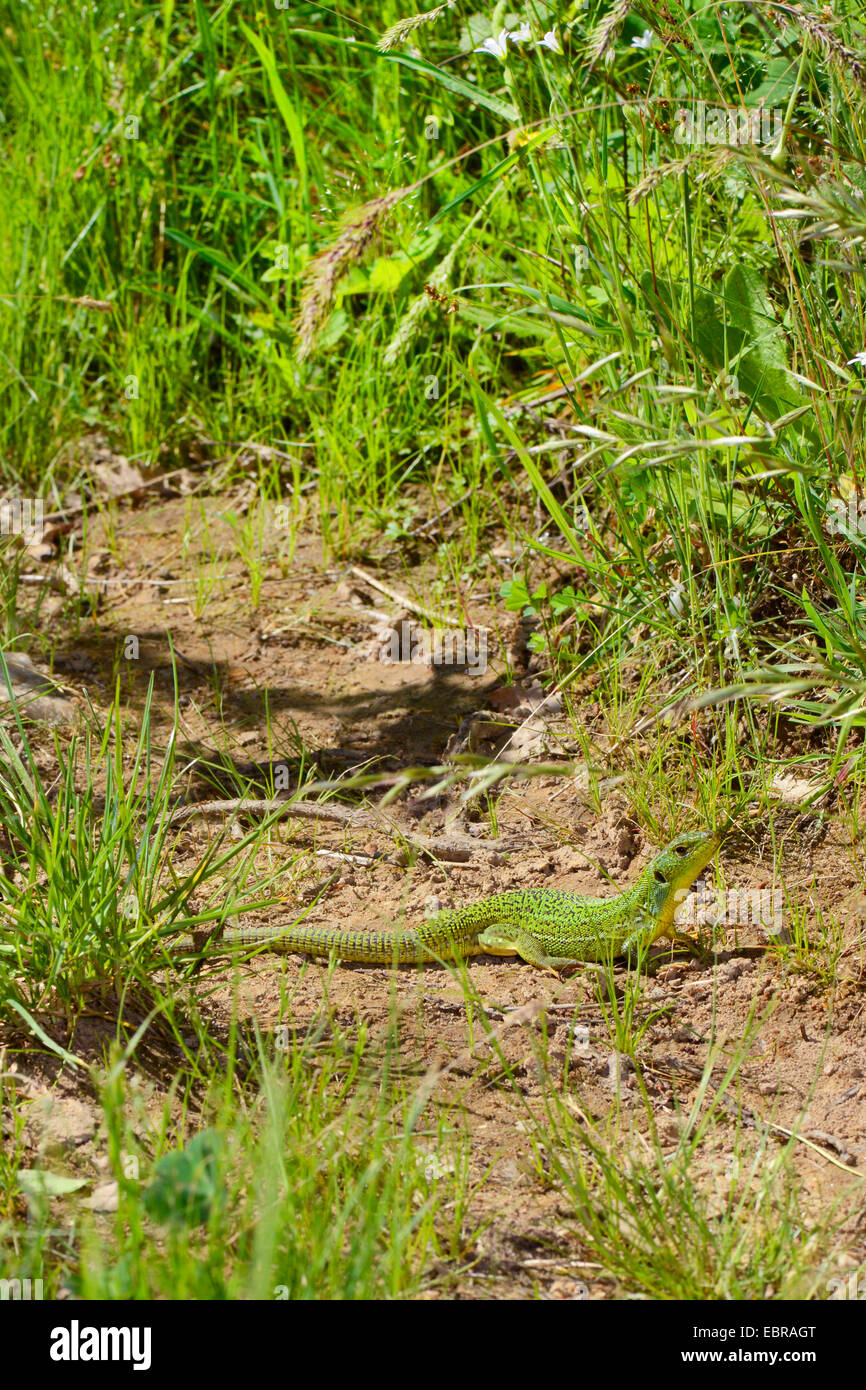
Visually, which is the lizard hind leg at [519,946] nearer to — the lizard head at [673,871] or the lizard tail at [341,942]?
the lizard tail at [341,942]

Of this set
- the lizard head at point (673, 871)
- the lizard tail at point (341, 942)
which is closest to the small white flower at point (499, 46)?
the lizard head at point (673, 871)

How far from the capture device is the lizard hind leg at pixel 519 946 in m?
3.80

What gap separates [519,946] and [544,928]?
10 cm

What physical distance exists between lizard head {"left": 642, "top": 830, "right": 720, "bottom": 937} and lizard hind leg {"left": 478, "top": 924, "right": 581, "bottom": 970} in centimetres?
34

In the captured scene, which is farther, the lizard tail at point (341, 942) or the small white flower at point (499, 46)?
the small white flower at point (499, 46)

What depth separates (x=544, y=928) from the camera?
384 centimetres

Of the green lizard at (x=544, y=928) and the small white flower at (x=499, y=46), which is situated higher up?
the small white flower at (x=499, y=46)

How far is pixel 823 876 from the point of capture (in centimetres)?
371

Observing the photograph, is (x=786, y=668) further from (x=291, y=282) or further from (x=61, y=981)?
(x=291, y=282)

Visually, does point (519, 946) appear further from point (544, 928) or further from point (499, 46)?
point (499, 46)

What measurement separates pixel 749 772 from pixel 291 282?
3765 millimetres

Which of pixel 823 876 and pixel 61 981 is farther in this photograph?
pixel 823 876

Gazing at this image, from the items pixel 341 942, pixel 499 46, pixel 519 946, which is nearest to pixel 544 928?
pixel 519 946

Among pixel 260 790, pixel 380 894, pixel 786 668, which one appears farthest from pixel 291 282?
pixel 786 668
